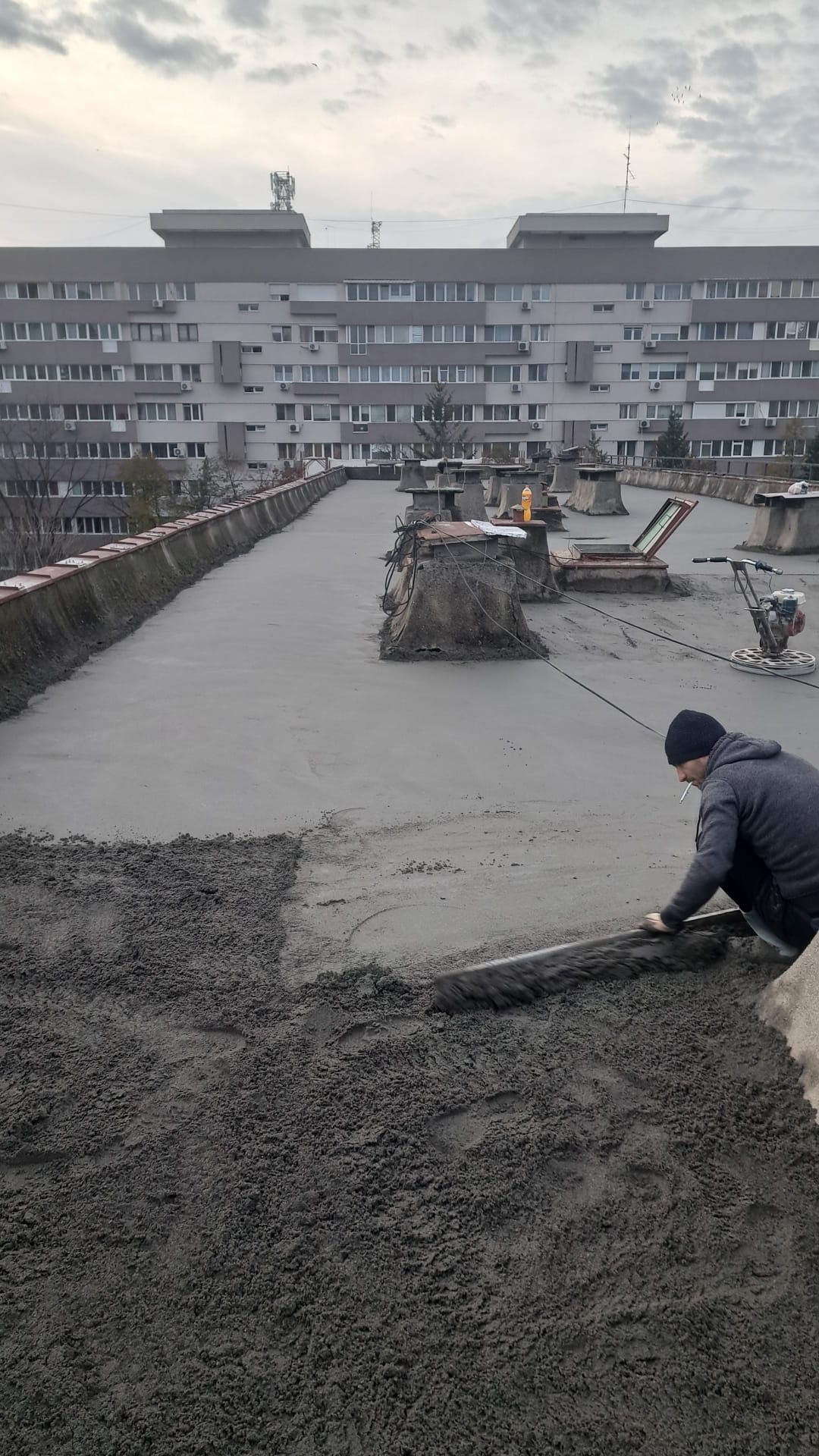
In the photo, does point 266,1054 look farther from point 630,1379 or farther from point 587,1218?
point 630,1379

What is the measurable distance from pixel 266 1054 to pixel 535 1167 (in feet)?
3.24

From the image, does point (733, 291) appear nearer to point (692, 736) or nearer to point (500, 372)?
point (500, 372)

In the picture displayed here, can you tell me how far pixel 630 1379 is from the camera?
2.14 m

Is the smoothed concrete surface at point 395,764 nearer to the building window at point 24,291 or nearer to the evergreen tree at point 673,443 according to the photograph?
the evergreen tree at point 673,443

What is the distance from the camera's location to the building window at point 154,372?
200 feet

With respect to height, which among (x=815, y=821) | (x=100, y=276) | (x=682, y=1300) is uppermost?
(x=100, y=276)

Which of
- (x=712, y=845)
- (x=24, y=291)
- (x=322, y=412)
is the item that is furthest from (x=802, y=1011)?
(x=24, y=291)

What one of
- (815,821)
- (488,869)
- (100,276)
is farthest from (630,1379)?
(100,276)

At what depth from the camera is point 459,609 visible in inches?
356

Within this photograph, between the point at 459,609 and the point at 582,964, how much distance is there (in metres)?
5.73

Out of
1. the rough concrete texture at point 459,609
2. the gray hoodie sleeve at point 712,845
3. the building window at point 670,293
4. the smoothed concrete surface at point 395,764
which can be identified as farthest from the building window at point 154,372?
the gray hoodie sleeve at point 712,845

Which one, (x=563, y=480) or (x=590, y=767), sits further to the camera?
(x=563, y=480)

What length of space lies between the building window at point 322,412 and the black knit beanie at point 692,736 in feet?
200

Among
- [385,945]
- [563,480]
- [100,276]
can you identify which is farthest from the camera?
[100,276]
